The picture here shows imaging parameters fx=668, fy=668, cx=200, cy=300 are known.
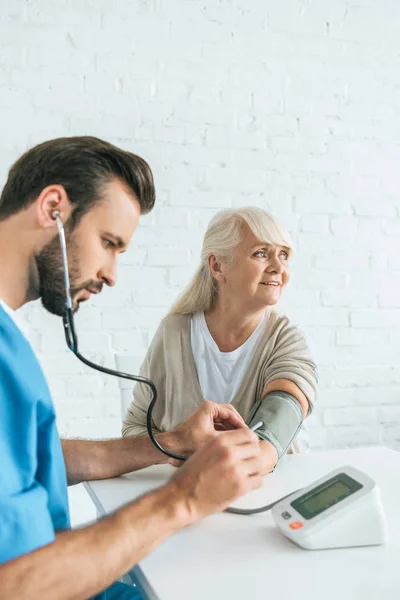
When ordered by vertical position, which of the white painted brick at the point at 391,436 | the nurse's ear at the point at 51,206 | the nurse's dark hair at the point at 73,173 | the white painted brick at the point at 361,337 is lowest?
the white painted brick at the point at 391,436

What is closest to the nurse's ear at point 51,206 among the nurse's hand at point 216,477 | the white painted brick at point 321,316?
the nurse's hand at point 216,477

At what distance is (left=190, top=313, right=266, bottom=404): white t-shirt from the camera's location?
1729 mm

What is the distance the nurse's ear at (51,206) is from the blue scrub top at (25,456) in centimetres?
15

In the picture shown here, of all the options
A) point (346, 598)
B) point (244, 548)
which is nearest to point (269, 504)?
point (244, 548)

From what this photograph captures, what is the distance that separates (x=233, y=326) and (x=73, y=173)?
0.85 meters

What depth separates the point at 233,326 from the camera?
1817 mm

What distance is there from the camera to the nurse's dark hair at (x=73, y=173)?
1059 mm

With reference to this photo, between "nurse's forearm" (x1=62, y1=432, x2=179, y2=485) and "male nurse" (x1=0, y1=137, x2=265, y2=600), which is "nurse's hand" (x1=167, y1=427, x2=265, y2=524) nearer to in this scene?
"male nurse" (x1=0, y1=137, x2=265, y2=600)

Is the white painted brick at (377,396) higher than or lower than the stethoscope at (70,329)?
lower

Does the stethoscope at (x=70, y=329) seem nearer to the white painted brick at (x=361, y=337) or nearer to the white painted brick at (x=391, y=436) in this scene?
the white painted brick at (x=361, y=337)

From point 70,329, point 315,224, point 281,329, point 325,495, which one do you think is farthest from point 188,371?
point 315,224

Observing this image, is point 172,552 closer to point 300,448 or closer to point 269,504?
point 269,504

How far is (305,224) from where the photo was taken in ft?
8.55

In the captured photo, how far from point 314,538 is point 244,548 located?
0.34ft
